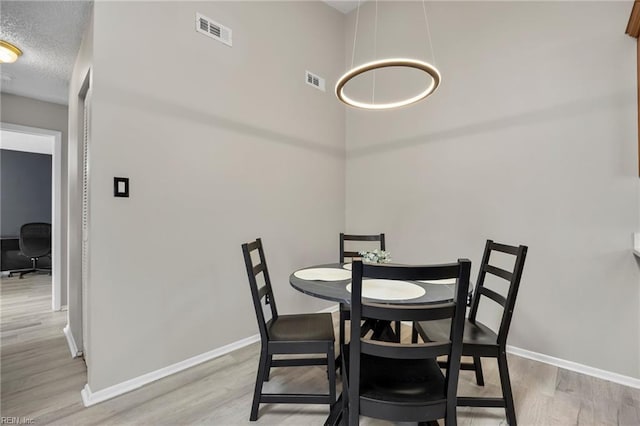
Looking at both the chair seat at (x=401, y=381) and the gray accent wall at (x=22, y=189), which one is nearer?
the chair seat at (x=401, y=381)

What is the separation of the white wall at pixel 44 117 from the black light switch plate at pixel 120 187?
8.30 ft

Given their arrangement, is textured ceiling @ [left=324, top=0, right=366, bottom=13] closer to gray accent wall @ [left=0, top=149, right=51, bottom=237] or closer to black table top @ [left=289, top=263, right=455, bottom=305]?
black table top @ [left=289, top=263, right=455, bottom=305]

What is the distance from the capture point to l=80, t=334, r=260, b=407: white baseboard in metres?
1.77

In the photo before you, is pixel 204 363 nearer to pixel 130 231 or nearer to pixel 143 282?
pixel 143 282

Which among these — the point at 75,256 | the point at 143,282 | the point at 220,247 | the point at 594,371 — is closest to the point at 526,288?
the point at 594,371

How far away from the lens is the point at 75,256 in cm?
255

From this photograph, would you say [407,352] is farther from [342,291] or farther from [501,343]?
[501,343]

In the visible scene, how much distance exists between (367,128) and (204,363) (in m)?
2.87

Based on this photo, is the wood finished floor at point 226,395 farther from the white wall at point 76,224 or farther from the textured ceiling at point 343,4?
the textured ceiling at point 343,4

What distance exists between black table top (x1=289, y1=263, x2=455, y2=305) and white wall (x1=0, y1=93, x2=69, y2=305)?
3.52m

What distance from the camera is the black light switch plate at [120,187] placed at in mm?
1869

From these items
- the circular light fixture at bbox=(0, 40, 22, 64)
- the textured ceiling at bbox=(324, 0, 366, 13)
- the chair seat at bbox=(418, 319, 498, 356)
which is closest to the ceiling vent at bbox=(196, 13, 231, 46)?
the textured ceiling at bbox=(324, 0, 366, 13)

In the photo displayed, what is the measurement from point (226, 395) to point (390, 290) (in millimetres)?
1263

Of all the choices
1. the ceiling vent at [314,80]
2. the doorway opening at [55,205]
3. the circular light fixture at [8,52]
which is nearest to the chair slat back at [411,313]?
the ceiling vent at [314,80]
